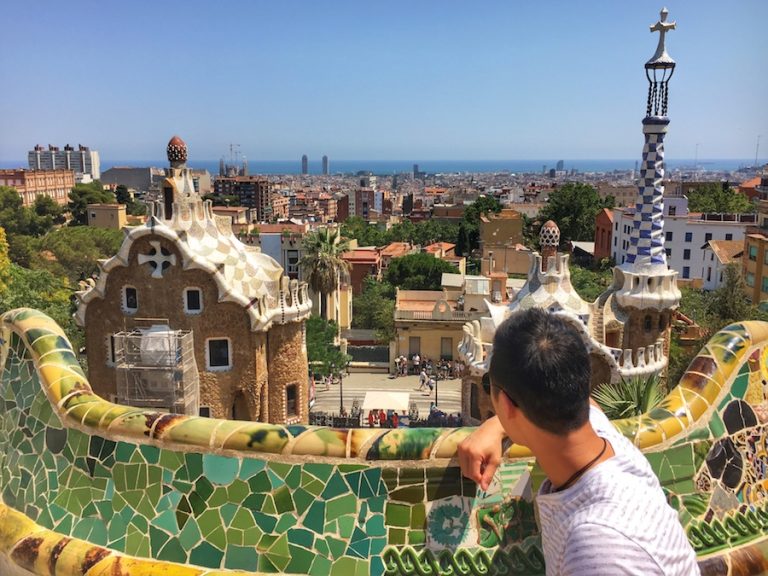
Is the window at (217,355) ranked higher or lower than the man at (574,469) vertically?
lower

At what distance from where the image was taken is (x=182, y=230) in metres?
16.8

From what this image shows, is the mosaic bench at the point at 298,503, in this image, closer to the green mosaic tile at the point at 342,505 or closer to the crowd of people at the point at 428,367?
the green mosaic tile at the point at 342,505

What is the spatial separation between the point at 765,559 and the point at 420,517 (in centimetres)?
210

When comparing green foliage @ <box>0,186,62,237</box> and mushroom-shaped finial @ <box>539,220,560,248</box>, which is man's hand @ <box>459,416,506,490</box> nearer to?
mushroom-shaped finial @ <box>539,220,560,248</box>

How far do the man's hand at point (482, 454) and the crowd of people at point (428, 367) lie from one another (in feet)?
93.6

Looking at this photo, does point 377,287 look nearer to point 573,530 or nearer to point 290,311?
point 290,311

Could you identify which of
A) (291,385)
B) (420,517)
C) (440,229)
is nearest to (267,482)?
(420,517)

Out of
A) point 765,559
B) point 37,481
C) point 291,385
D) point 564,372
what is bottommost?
point 291,385

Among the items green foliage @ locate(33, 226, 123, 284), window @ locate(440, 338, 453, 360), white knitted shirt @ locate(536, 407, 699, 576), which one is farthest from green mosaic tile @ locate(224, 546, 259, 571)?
green foliage @ locate(33, 226, 123, 284)

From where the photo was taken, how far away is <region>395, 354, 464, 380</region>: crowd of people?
32.6 m

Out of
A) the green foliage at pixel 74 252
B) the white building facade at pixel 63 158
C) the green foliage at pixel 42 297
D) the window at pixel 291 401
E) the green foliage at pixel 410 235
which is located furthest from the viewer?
the white building facade at pixel 63 158

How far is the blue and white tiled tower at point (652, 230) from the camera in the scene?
17.3 m

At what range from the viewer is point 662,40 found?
686 inches

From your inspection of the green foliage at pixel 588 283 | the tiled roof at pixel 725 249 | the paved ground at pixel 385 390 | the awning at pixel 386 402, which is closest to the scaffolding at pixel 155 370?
the awning at pixel 386 402
